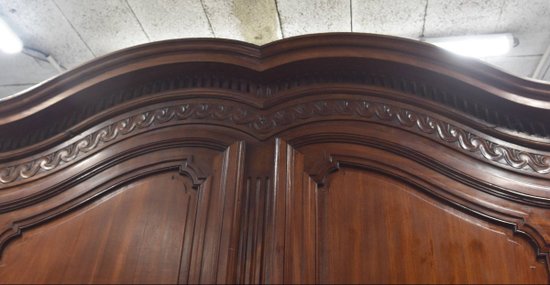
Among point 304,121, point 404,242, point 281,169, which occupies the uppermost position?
point 304,121

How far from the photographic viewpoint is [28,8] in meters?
1.23

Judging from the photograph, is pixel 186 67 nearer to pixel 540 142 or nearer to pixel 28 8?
pixel 540 142

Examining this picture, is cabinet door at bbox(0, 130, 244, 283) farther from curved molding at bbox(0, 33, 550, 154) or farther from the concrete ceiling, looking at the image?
the concrete ceiling

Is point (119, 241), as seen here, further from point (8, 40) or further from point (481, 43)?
point (481, 43)

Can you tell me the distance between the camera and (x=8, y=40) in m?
1.25

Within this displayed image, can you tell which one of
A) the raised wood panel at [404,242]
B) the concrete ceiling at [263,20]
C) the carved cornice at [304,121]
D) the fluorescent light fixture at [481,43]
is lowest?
the raised wood panel at [404,242]

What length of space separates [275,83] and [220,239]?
326mm

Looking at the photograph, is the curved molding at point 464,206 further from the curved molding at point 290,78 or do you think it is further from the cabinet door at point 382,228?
the curved molding at point 290,78

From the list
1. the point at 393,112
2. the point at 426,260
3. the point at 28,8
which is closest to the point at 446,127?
the point at 393,112

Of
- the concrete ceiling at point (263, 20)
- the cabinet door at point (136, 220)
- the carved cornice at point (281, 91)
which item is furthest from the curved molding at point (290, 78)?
the concrete ceiling at point (263, 20)

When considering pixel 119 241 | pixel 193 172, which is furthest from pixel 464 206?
pixel 119 241

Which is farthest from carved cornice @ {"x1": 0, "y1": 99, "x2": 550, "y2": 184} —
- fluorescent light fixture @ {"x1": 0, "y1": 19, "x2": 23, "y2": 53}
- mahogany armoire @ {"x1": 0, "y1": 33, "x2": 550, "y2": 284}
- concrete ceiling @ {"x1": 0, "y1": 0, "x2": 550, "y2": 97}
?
fluorescent light fixture @ {"x1": 0, "y1": 19, "x2": 23, "y2": 53}

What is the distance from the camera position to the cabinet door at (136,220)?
2.04ft

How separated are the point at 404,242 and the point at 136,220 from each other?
18.6 inches
